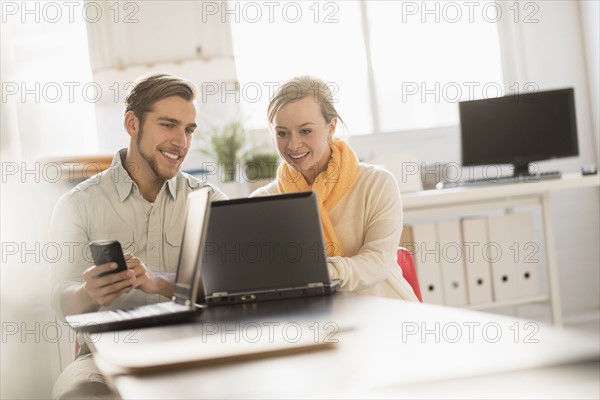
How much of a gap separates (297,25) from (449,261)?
1.67 metres

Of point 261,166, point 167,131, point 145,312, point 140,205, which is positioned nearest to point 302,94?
point 167,131

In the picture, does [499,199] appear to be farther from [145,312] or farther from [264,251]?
[145,312]

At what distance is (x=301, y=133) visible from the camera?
2178 millimetres

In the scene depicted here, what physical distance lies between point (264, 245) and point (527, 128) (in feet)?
9.06

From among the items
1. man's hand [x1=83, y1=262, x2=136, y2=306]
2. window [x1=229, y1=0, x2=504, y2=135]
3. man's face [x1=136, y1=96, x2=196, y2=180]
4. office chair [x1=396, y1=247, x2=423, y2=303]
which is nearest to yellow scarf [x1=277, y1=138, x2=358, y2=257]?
office chair [x1=396, y1=247, x2=423, y2=303]

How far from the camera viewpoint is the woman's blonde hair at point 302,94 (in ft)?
7.11

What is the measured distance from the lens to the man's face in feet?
7.43

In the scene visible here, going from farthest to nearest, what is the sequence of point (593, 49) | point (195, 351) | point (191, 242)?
point (593, 49), point (191, 242), point (195, 351)

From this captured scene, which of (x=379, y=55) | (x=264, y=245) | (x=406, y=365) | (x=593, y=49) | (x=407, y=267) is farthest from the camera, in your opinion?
(x=379, y=55)

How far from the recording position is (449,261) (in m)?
4.11

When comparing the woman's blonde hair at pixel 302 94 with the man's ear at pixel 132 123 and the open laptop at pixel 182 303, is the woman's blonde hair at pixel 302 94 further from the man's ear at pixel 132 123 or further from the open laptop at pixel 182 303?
the open laptop at pixel 182 303

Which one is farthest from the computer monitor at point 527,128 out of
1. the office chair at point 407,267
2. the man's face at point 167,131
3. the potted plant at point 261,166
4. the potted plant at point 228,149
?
the man's face at point 167,131

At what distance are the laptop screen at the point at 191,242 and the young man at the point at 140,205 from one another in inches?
4.8

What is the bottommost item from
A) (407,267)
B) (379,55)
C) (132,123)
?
(407,267)
